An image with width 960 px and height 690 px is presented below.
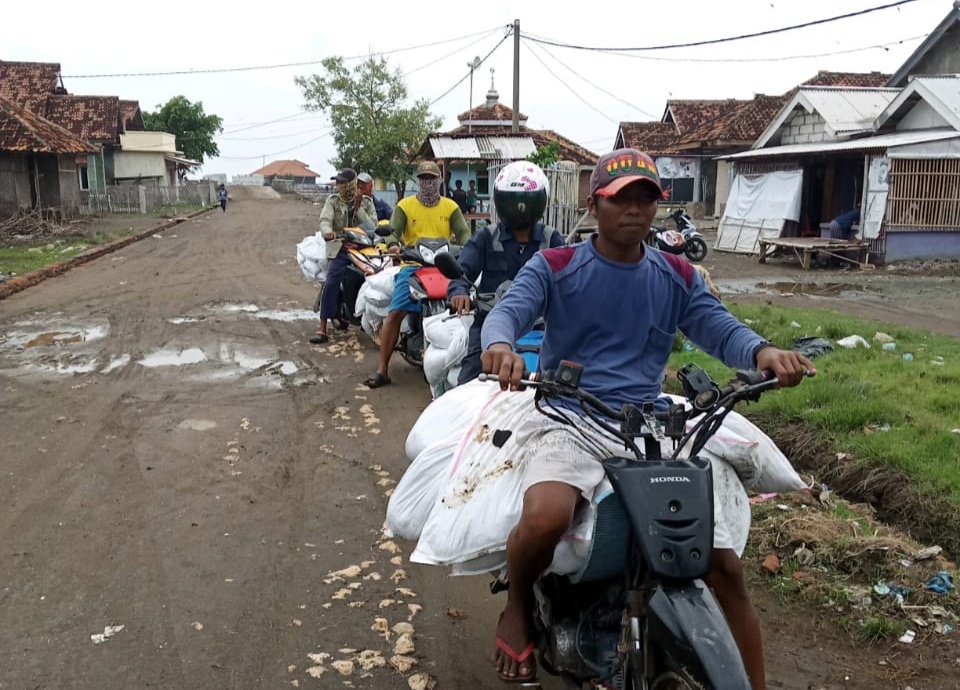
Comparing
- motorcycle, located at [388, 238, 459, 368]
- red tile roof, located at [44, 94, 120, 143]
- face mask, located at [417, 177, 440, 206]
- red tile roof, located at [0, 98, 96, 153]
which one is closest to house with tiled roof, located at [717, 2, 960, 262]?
face mask, located at [417, 177, 440, 206]

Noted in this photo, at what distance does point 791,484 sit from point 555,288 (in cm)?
110

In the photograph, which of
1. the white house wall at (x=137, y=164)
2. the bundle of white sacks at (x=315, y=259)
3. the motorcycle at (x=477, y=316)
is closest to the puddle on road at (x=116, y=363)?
the bundle of white sacks at (x=315, y=259)

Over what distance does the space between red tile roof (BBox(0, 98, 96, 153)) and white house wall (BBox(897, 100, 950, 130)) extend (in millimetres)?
23144

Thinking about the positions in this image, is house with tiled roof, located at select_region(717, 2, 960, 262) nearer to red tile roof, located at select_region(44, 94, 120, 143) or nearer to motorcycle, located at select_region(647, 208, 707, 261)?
motorcycle, located at select_region(647, 208, 707, 261)

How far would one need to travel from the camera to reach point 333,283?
982 cm

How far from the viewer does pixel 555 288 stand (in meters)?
2.99

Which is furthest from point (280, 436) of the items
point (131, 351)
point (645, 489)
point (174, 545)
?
point (645, 489)

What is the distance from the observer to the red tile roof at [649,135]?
122 ft

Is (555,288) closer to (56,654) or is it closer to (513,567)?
(513,567)

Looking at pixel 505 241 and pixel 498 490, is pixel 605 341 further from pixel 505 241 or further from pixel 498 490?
pixel 505 241

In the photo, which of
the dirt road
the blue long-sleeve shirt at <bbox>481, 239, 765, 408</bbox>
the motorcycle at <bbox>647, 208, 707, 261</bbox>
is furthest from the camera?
the motorcycle at <bbox>647, 208, 707, 261</bbox>

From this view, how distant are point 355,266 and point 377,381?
2331mm

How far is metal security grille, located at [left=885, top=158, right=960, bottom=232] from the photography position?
18.8 meters

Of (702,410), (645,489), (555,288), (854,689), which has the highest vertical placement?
(555,288)
